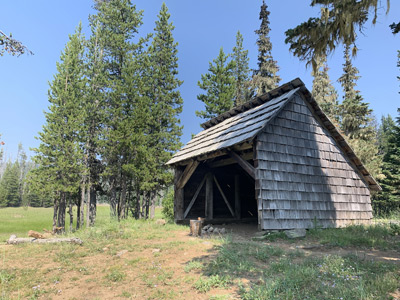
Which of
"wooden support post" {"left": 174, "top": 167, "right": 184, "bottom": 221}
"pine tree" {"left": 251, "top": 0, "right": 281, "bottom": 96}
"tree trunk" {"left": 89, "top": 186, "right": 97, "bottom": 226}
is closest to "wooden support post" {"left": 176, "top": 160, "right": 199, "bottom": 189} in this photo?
"wooden support post" {"left": 174, "top": 167, "right": 184, "bottom": 221}

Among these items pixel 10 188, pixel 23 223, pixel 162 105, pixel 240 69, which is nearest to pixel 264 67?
pixel 240 69

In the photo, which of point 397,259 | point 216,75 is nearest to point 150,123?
point 216,75

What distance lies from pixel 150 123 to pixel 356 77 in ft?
79.3

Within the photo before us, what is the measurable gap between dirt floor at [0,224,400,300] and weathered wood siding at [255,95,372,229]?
5.35 feet

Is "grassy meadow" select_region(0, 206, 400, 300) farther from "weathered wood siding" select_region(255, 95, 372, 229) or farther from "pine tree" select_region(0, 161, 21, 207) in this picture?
"pine tree" select_region(0, 161, 21, 207)

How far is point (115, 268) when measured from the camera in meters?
6.01

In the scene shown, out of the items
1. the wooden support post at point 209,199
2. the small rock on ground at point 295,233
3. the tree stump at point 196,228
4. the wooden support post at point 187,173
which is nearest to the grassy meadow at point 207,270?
the small rock on ground at point 295,233

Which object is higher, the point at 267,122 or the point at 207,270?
the point at 267,122

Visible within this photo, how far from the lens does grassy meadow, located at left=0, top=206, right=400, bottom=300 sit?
403cm

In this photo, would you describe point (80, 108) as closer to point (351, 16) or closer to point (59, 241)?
point (59, 241)

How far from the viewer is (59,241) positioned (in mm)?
8891

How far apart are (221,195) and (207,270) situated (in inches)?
446

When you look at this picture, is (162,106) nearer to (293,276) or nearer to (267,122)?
(267,122)

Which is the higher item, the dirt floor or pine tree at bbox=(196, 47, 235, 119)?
pine tree at bbox=(196, 47, 235, 119)
